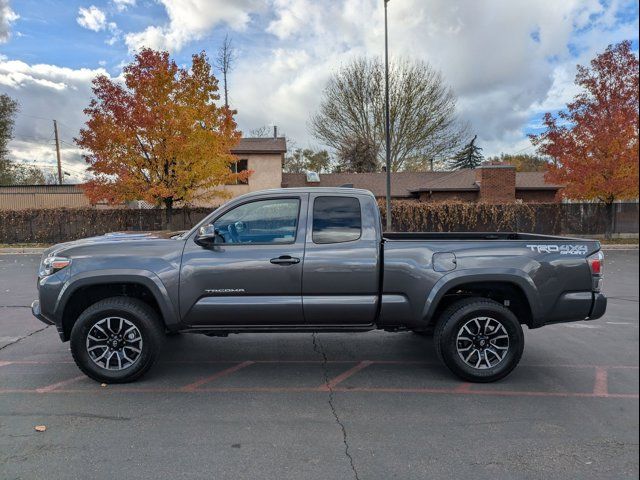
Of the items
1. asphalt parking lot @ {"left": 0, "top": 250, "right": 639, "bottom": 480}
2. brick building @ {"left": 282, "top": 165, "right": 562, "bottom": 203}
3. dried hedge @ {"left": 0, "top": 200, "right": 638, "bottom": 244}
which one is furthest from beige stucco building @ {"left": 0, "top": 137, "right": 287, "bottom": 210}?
asphalt parking lot @ {"left": 0, "top": 250, "right": 639, "bottom": 480}

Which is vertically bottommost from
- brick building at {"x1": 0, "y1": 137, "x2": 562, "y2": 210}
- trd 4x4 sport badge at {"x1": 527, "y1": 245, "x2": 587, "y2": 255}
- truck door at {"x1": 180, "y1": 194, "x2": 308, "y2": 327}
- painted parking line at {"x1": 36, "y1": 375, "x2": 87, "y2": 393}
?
painted parking line at {"x1": 36, "y1": 375, "x2": 87, "y2": 393}

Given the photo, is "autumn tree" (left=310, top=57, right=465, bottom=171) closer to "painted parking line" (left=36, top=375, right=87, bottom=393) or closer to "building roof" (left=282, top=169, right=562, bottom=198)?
"building roof" (left=282, top=169, right=562, bottom=198)

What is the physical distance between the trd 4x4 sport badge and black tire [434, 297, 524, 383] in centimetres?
67

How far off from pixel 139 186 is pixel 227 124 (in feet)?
14.0

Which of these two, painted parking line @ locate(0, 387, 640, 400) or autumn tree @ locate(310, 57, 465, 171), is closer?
painted parking line @ locate(0, 387, 640, 400)

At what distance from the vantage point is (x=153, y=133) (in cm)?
1658

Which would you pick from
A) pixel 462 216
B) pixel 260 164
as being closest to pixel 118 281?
pixel 462 216

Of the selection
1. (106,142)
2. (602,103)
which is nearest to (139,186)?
(106,142)

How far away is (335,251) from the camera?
4.36 meters

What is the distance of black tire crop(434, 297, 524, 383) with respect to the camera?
4316mm

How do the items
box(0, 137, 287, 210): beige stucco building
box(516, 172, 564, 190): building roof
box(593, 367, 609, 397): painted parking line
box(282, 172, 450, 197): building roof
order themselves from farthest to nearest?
box(282, 172, 450, 197): building roof
box(516, 172, 564, 190): building roof
box(0, 137, 287, 210): beige stucco building
box(593, 367, 609, 397): painted parking line

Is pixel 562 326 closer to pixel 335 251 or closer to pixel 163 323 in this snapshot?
pixel 335 251

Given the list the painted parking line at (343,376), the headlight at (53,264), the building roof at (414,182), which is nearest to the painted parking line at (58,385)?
the headlight at (53,264)

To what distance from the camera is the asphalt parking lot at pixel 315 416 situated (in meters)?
2.99
